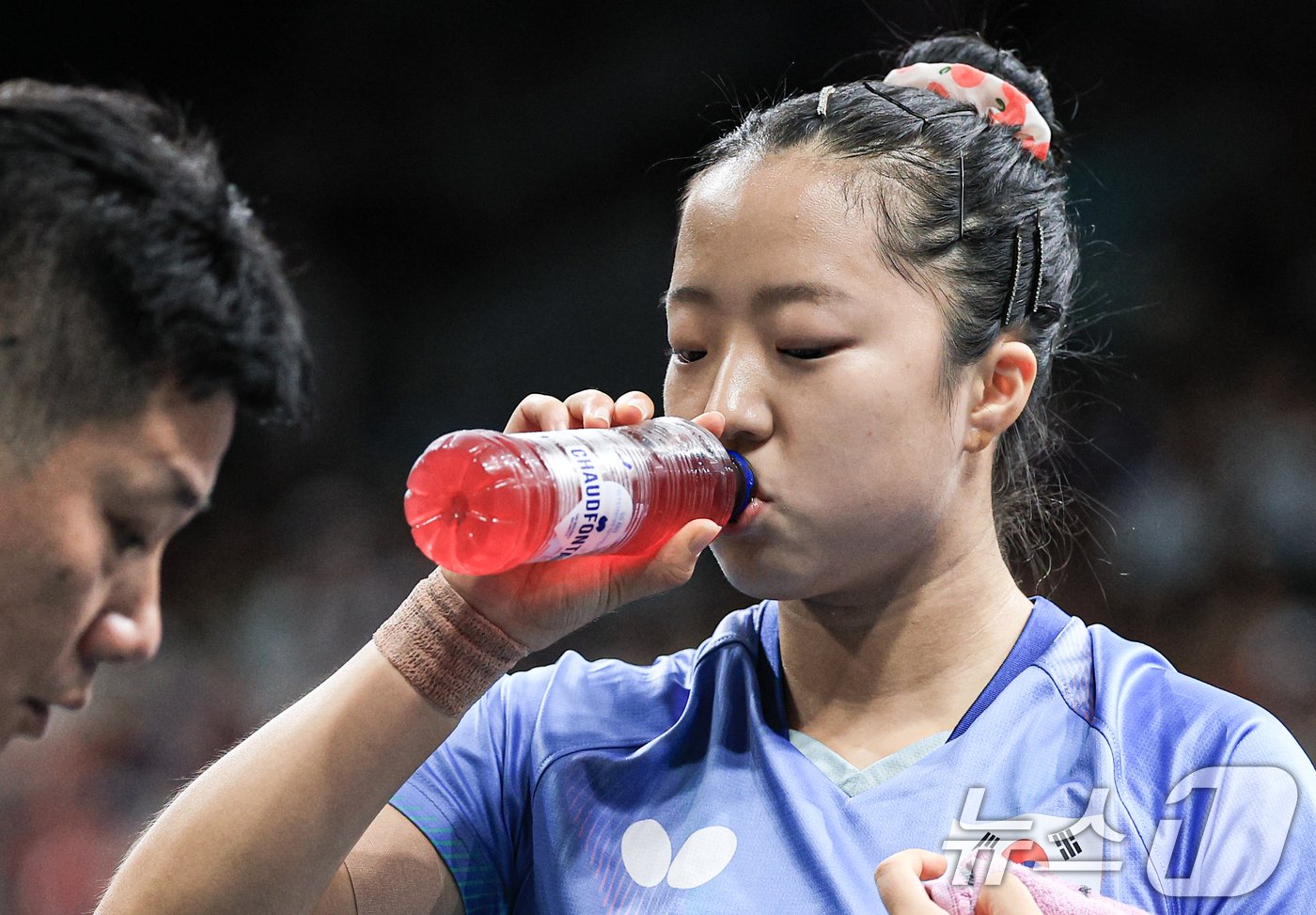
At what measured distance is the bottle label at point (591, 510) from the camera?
104cm

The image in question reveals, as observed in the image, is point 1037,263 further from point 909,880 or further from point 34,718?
point 34,718

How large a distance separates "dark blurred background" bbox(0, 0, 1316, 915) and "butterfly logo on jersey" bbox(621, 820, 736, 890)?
6.69ft

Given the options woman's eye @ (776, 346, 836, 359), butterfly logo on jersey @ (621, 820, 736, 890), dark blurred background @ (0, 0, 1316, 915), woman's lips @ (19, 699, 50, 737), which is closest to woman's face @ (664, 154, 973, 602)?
woman's eye @ (776, 346, 836, 359)

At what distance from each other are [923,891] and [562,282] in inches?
147

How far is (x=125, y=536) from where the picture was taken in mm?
861

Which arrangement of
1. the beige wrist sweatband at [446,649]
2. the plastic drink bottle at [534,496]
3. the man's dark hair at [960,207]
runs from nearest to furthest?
1. the plastic drink bottle at [534,496]
2. the beige wrist sweatband at [446,649]
3. the man's dark hair at [960,207]

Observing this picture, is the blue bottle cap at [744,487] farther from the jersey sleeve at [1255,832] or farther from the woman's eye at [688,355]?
the jersey sleeve at [1255,832]

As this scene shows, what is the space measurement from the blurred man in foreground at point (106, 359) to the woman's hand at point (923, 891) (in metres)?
0.53

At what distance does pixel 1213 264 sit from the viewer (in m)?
3.34

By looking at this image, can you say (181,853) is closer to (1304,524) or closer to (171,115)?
(171,115)

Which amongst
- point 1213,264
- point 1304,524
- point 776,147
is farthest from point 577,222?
point 776,147

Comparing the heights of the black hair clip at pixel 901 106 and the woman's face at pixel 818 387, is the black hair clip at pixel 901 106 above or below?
above

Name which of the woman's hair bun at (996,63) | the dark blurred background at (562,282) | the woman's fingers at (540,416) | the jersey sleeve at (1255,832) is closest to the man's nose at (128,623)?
the woman's fingers at (540,416)

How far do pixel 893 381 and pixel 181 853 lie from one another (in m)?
0.75
